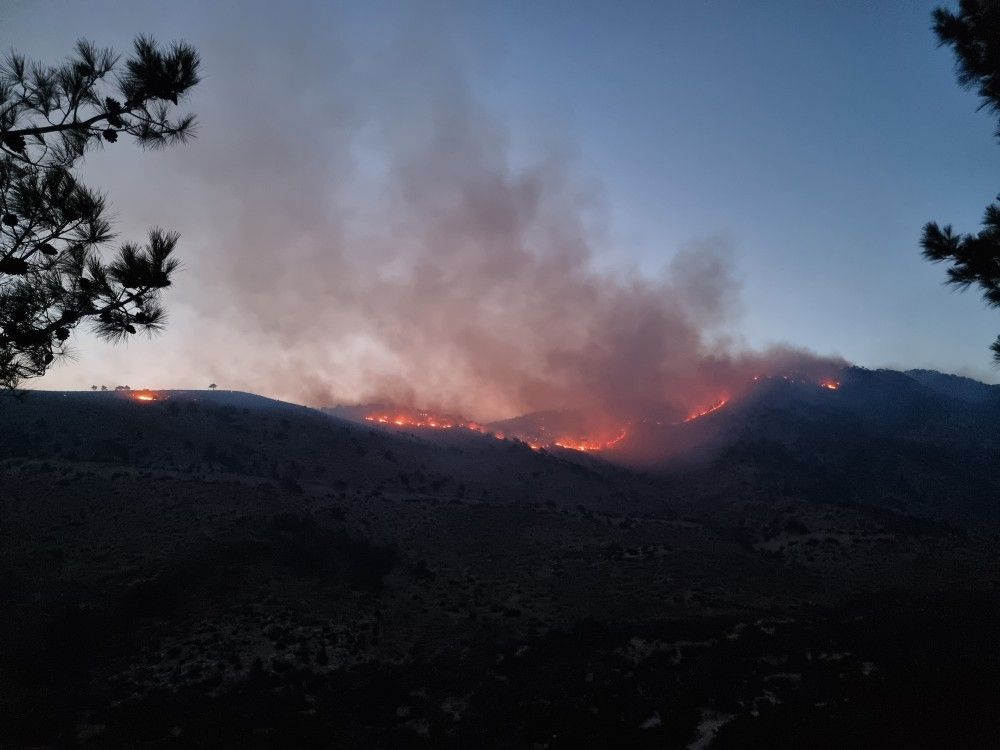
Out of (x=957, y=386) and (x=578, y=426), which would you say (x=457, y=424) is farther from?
(x=957, y=386)

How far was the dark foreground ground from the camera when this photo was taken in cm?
1540

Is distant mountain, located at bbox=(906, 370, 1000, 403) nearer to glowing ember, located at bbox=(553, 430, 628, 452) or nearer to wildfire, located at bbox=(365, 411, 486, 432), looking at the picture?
glowing ember, located at bbox=(553, 430, 628, 452)

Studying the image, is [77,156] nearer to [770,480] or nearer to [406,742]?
[406,742]

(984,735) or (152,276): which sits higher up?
(152,276)

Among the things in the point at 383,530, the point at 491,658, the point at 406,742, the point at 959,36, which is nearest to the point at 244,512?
the point at 383,530

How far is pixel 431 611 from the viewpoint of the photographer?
1153 inches

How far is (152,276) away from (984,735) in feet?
48.7

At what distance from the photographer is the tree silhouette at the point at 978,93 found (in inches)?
356

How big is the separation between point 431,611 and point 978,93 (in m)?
29.0

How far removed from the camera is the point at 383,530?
42688 mm

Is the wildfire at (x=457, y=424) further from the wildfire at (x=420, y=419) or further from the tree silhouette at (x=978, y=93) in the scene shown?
the tree silhouette at (x=978, y=93)

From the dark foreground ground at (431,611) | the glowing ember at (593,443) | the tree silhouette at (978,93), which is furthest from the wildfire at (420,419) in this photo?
the tree silhouette at (978,93)

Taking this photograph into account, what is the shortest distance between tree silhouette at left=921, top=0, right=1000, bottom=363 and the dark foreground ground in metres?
7.51

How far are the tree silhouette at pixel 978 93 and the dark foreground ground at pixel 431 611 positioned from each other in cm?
751
